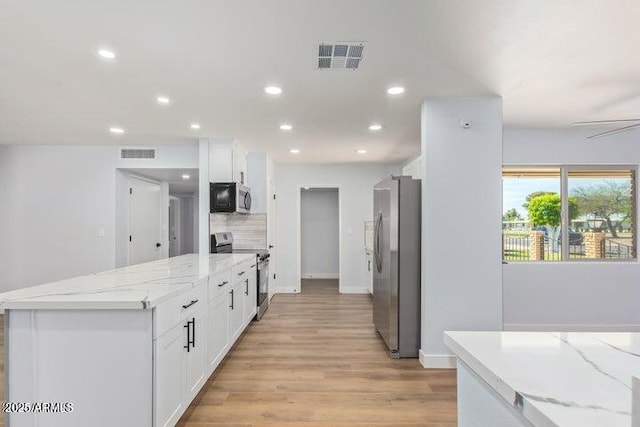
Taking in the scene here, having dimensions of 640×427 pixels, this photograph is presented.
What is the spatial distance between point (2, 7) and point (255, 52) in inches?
54.4

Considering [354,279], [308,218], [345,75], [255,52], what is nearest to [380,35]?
[345,75]

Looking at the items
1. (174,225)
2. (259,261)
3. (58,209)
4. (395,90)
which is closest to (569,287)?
(395,90)

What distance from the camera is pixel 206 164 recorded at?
4930 millimetres

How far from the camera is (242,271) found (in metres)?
4.00

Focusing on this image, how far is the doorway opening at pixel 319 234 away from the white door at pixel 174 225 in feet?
12.5

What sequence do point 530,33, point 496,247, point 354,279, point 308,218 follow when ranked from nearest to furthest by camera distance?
1. point 530,33
2. point 496,247
3. point 354,279
4. point 308,218

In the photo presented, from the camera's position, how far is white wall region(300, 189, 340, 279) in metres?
8.82

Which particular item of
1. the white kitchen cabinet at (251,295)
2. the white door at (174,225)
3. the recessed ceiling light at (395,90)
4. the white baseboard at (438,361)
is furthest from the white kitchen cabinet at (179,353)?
the white door at (174,225)

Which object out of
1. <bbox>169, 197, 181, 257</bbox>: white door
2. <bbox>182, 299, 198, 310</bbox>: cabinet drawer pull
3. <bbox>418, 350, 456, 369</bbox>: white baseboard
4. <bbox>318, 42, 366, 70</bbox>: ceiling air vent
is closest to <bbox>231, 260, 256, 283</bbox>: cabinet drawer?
<bbox>182, 299, 198, 310</bbox>: cabinet drawer pull

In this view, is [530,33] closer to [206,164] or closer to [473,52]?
[473,52]

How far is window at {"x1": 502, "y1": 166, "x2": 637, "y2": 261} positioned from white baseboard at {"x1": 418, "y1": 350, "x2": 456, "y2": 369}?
1.91 metres

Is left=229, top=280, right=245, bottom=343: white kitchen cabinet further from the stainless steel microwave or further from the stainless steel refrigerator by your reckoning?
the stainless steel refrigerator

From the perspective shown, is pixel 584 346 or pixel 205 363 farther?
pixel 205 363

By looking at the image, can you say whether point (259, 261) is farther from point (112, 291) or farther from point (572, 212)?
point (572, 212)
